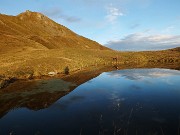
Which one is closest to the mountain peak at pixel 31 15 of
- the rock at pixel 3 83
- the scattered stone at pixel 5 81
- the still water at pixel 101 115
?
the scattered stone at pixel 5 81

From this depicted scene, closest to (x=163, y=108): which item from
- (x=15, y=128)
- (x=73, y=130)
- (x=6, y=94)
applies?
(x=73, y=130)

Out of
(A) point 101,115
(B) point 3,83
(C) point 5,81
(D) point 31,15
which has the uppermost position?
(D) point 31,15

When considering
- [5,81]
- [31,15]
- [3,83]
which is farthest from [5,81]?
[31,15]

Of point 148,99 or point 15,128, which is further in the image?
point 148,99

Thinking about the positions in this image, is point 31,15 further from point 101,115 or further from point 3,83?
point 101,115

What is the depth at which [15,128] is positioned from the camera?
→ 1563 cm

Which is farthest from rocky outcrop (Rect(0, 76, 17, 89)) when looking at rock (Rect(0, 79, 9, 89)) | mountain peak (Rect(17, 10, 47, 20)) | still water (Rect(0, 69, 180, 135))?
mountain peak (Rect(17, 10, 47, 20))

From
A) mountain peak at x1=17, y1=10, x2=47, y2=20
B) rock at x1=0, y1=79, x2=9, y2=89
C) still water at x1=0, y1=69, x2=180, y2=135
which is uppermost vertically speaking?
mountain peak at x1=17, y1=10, x2=47, y2=20

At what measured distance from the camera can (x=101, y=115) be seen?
42.1 ft

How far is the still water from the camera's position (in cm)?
1481

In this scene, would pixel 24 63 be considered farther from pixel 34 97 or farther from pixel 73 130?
pixel 73 130

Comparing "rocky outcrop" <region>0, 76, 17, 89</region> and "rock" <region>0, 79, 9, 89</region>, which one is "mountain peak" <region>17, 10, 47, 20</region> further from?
"rock" <region>0, 79, 9, 89</region>

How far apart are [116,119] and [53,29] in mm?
170924

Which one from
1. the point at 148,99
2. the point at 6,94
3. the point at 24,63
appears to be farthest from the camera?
the point at 24,63
